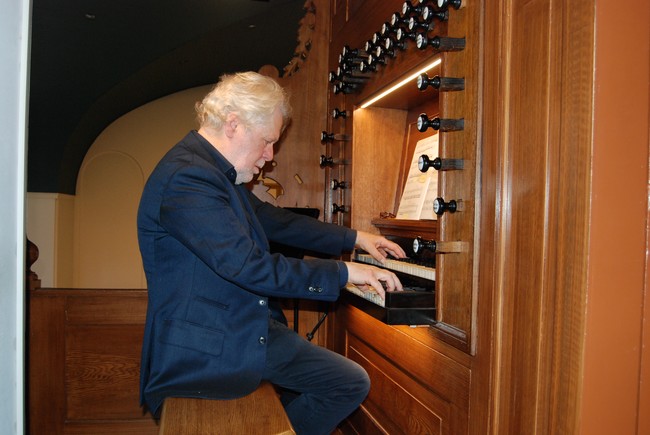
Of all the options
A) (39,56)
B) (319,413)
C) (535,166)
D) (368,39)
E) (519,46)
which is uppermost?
(39,56)

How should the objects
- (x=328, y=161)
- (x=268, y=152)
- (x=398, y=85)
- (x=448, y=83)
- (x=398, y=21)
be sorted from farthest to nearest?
(x=328, y=161), (x=398, y=85), (x=268, y=152), (x=398, y=21), (x=448, y=83)

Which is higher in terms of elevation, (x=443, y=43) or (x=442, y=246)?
(x=443, y=43)

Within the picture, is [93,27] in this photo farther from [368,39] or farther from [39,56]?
[368,39]

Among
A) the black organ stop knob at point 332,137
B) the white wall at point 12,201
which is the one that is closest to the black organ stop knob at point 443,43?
the black organ stop knob at point 332,137

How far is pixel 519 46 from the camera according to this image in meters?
1.52

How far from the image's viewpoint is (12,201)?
675 mm

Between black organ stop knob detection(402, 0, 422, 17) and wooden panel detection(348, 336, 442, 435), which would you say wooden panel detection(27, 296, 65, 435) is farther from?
black organ stop knob detection(402, 0, 422, 17)

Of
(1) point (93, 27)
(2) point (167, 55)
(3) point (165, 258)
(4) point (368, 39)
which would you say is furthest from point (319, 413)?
(2) point (167, 55)

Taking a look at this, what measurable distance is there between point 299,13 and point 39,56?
293 cm

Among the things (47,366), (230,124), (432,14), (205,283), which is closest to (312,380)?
(205,283)

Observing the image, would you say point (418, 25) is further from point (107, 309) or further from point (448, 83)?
point (107, 309)

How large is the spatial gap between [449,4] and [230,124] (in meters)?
0.89

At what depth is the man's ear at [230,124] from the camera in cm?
203

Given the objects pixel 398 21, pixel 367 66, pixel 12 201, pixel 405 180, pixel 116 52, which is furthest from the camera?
pixel 116 52
